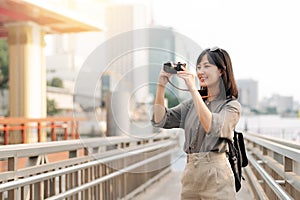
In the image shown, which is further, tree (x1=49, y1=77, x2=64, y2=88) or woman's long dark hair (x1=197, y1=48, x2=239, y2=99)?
tree (x1=49, y1=77, x2=64, y2=88)

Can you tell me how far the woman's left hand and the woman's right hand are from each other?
125 millimetres

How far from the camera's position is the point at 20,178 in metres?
4.56

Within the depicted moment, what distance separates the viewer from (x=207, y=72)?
3.12 m

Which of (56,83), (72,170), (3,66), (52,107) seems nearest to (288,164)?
(72,170)

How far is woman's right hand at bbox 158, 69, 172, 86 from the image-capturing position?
306 cm

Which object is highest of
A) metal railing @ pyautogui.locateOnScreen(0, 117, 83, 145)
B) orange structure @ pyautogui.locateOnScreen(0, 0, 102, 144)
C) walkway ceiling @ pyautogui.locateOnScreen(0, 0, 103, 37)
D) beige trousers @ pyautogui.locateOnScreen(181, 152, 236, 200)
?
walkway ceiling @ pyautogui.locateOnScreen(0, 0, 103, 37)

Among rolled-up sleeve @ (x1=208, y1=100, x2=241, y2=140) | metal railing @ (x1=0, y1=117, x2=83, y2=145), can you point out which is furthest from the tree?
rolled-up sleeve @ (x1=208, y1=100, x2=241, y2=140)

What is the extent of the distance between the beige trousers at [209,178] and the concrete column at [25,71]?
53.7 feet

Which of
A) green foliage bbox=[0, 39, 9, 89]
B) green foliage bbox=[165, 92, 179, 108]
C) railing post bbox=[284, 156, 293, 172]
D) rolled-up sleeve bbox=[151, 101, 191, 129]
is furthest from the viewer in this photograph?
green foliage bbox=[0, 39, 9, 89]

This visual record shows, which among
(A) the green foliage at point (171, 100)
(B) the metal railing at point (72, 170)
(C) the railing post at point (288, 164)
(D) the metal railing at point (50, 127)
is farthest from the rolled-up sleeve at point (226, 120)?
(D) the metal railing at point (50, 127)

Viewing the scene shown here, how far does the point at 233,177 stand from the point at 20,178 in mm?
2026

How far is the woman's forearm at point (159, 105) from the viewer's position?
313cm

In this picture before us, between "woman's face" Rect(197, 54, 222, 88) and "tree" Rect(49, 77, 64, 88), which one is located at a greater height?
"tree" Rect(49, 77, 64, 88)

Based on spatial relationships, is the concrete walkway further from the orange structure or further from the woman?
the orange structure
